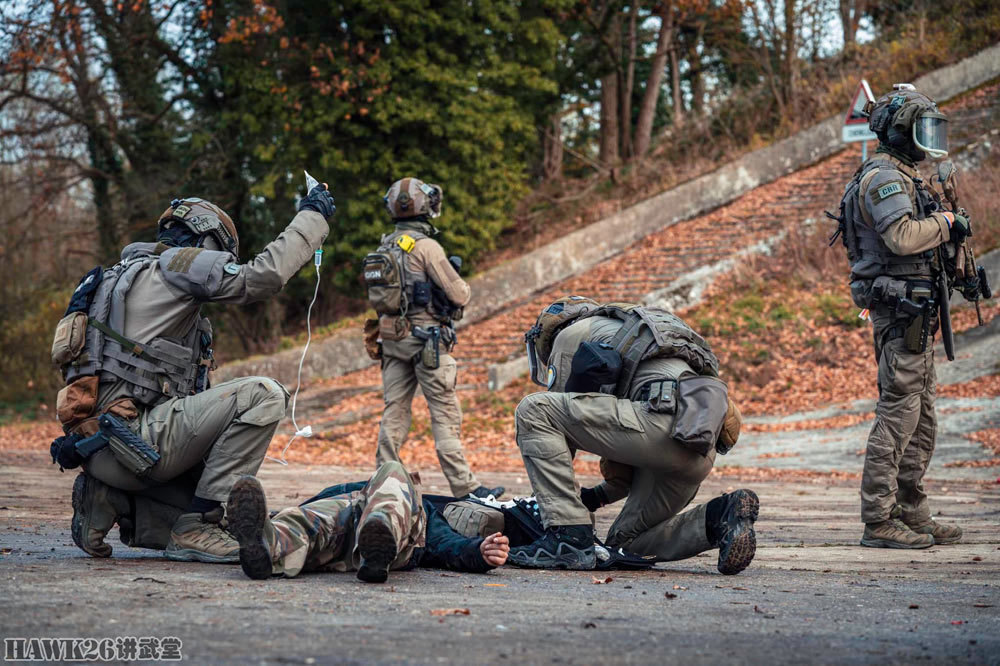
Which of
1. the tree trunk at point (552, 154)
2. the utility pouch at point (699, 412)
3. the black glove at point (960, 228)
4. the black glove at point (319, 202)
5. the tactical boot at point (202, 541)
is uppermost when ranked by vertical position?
the tree trunk at point (552, 154)

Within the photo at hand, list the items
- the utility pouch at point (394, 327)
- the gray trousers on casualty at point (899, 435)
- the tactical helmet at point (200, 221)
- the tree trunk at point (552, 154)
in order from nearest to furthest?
the tactical helmet at point (200, 221) → the gray trousers on casualty at point (899, 435) → the utility pouch at point (394, 327) → the tree trunk at point (552, 154)

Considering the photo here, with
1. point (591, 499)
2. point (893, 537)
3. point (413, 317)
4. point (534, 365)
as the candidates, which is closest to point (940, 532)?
point (893, 537)

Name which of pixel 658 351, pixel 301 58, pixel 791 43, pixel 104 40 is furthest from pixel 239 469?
pixel 791 43

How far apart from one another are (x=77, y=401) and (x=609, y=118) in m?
21.2

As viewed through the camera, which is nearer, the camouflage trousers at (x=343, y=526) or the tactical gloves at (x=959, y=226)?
the camouflage trousers at (x=343, y=526)

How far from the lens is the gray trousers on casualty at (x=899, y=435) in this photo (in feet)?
21.2

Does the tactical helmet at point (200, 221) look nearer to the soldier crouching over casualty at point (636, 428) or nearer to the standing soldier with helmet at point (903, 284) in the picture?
the soldier crouching over casualty at point (636, 428)

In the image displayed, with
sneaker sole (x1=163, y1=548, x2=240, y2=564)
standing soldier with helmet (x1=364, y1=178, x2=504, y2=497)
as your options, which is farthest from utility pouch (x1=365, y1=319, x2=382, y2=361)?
sneaker sole (x1=163, y1=548, x2=240, y2=564)

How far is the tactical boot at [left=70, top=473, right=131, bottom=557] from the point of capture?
4.98 metres

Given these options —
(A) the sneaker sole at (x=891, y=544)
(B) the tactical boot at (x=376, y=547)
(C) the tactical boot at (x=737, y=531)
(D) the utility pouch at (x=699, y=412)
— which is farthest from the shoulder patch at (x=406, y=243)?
(B) the tactical boot at (x=376, y=547)

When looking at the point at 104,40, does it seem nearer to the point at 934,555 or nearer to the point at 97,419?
the point at 97,419

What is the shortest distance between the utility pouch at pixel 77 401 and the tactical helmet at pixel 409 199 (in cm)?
400

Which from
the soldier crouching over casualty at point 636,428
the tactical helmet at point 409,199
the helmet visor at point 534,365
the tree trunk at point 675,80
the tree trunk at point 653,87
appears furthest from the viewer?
the tree trunk at point 675,80

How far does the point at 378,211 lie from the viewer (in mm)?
19047
